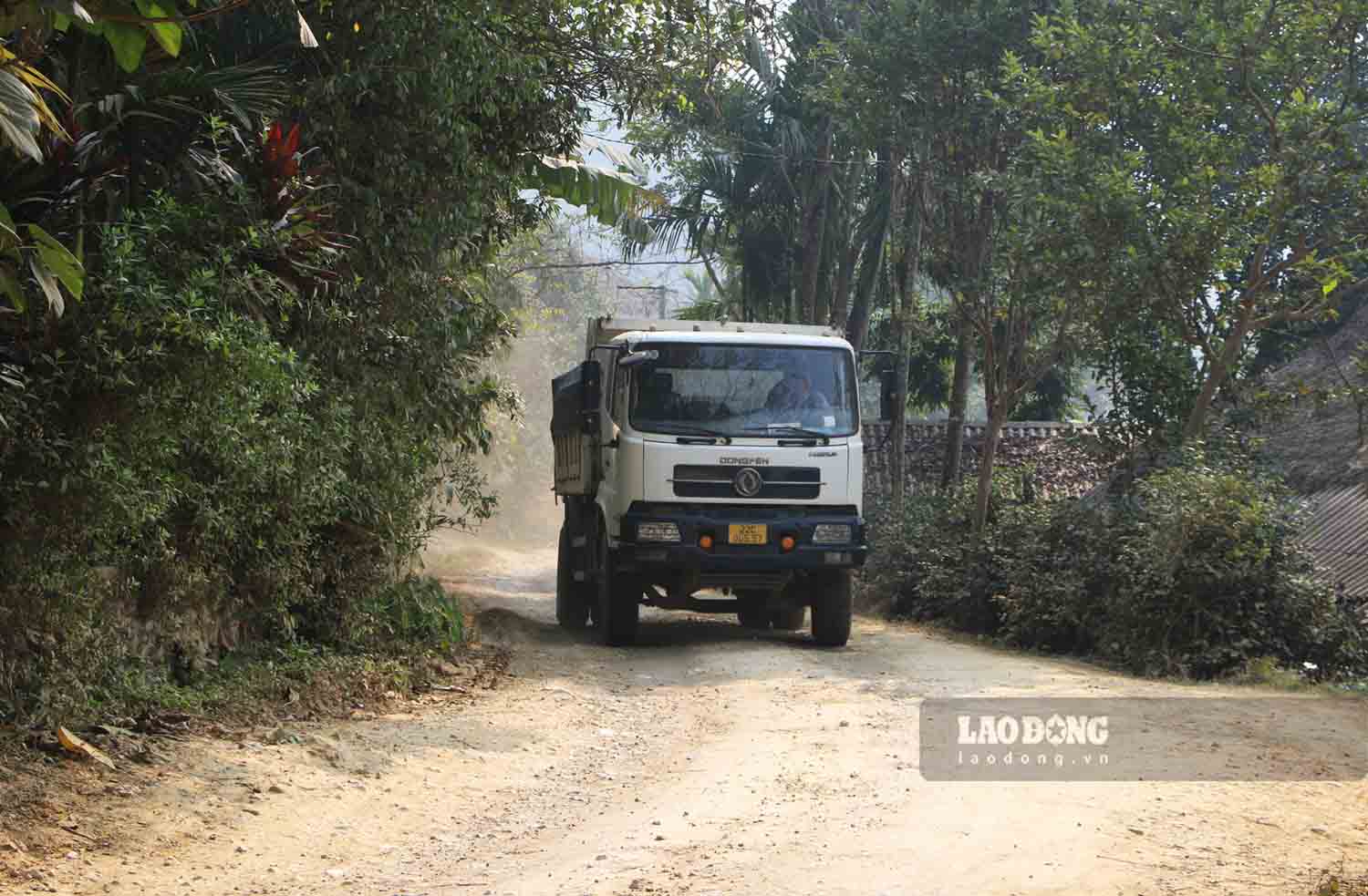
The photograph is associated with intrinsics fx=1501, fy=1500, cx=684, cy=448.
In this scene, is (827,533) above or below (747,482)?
below

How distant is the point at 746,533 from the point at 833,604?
1.40 m

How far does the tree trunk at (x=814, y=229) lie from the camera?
972 inches

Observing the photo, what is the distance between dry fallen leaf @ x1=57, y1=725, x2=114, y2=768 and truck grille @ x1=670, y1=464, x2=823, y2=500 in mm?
6878

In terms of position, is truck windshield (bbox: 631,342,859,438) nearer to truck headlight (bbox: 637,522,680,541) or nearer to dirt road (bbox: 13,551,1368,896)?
truck headlight (bbox: 637,522,680,541)

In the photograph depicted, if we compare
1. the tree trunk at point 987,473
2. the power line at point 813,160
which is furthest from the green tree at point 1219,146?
the power line at point 813,160

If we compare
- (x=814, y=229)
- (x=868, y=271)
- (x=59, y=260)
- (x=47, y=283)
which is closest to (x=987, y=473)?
(x=868, y=271)

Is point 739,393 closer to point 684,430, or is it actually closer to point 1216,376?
point 684,430

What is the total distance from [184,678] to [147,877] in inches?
132

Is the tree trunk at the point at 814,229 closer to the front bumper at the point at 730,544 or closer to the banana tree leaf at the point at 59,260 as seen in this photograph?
the front bumper at the point at 730,544

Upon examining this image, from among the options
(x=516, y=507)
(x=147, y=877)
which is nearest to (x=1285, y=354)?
(x=147, y=877)

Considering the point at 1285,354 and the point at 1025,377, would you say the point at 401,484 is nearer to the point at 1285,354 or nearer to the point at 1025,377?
the point at 1025,377

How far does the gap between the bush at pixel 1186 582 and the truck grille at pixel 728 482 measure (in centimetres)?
330

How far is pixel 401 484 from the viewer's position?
11211 mm

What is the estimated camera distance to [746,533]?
13.3 meters
